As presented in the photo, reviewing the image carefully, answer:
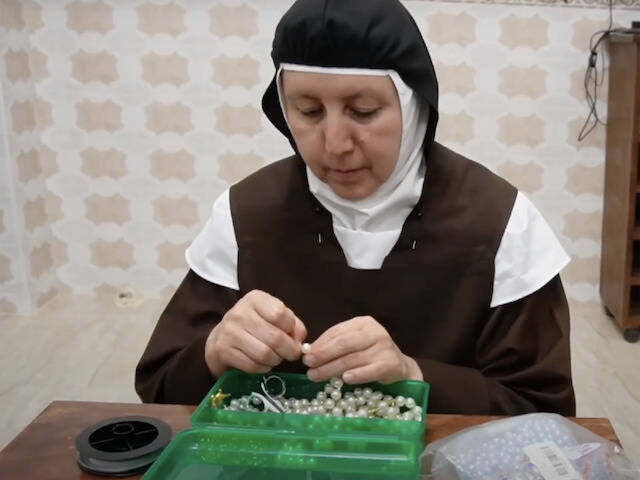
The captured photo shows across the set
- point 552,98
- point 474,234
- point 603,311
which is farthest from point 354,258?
point 603,311

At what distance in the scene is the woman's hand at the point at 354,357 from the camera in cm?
91

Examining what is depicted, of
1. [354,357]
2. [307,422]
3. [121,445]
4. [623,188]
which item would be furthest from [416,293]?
[623,188]

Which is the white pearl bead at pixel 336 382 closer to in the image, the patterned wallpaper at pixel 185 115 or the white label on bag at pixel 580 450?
the white label on bag at pixel 580 450

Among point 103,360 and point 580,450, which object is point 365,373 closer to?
point 580,450

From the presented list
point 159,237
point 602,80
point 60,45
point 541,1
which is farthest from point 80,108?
point 602,80

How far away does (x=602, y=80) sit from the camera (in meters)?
2.85

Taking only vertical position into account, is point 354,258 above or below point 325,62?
below

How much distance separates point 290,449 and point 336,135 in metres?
0.45

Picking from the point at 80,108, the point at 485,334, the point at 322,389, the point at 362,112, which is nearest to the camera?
the point at 322,389

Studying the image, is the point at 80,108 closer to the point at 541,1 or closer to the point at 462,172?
the point at 541,1

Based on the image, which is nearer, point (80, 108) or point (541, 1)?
point (541, 1)

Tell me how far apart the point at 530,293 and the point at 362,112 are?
1.26 ft

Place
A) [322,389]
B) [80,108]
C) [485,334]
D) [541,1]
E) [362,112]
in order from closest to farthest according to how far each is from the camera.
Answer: [322,389], [362,112], [485,334], [541,1], [80,108]

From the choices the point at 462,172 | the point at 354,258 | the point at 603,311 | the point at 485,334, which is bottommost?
the point at 603,311
